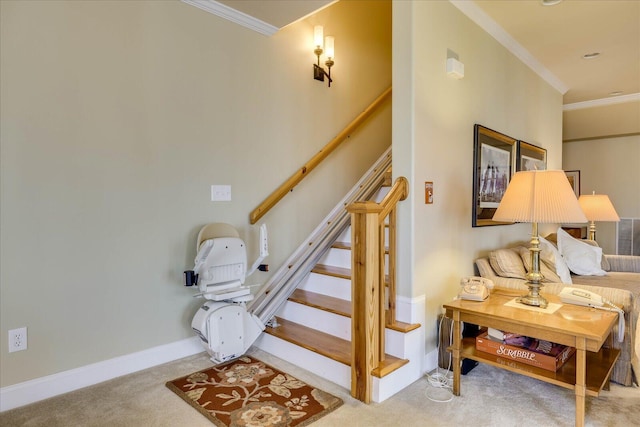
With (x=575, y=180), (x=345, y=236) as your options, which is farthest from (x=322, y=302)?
(x=575, y=180)

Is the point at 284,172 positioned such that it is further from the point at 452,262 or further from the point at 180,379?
the point at 180,379

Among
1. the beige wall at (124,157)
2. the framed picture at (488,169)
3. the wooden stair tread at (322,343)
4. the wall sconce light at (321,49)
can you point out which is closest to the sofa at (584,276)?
the framed picture at (488,169)

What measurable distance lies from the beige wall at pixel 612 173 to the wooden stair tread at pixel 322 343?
6577mm

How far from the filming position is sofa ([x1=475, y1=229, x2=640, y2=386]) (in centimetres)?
228

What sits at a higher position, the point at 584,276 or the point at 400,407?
the point at 584,276

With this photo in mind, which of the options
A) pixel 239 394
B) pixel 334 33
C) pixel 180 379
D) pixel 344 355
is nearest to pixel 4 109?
pixel 180 379

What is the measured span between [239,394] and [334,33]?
3.23 m

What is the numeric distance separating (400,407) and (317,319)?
88 cm

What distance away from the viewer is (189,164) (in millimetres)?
2648

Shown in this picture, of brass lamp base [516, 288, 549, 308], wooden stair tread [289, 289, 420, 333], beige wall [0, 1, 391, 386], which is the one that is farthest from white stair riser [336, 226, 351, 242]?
brass lamp base [516, 288, 549, 308]

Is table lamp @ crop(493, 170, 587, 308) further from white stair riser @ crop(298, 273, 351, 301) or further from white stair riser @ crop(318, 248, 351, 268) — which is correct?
white stair riser @ crop(318, 248, 351, 268)

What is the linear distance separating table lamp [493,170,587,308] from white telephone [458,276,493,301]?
0.69 ft

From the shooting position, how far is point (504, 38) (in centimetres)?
326

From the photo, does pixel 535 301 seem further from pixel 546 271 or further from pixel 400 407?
pixel 400 407
